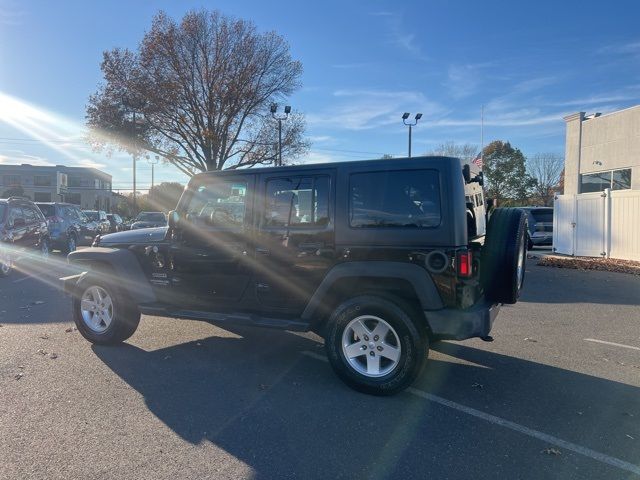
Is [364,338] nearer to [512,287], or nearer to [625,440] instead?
[512,287]

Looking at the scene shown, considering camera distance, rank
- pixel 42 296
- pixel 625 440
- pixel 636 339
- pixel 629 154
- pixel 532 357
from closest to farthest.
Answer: pixel 625 440
pixel 532 357
pixel 636 339
pixel 42 296
pixel 629 154

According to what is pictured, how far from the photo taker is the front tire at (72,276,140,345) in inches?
225

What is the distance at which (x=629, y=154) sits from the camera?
17.8 m

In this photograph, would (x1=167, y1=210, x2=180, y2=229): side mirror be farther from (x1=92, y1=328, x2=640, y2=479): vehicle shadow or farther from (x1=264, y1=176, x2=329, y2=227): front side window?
(x1=92, y1=328, x2=640, y2=479): vehicle shadow

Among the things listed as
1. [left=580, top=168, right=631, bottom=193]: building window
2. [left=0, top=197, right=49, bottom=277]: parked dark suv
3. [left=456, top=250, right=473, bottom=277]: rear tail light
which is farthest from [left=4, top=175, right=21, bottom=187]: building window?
[left=456, top=250, right=473, bottom=277]: rear tail light

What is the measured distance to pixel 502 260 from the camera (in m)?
4.49

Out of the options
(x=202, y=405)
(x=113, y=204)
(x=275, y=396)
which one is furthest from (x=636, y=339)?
(x=113, y=204)

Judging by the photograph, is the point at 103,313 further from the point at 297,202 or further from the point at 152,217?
the point at 152,217

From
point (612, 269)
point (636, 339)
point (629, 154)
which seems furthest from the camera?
point (629, 154)

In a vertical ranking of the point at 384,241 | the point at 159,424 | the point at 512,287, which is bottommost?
the point at 159,424

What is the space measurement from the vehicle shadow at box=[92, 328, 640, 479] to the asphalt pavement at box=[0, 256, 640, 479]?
0.01 metres

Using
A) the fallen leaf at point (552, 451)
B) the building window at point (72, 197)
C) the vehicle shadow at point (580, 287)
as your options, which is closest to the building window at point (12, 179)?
the building window at point (72, 197)

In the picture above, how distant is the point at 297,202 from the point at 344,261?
801mm

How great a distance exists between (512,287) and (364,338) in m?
1.40
